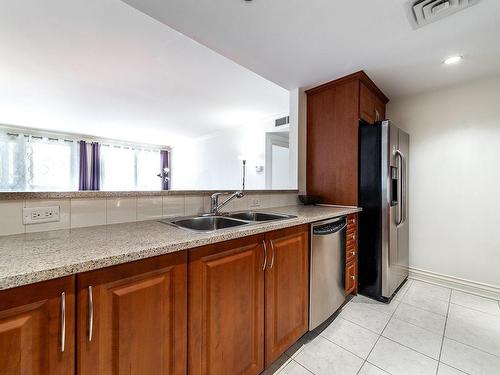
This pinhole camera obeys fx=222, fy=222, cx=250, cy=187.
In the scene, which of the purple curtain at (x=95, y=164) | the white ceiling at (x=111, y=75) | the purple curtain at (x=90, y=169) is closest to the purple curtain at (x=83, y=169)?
the purple curtain at (x=90, y=169)

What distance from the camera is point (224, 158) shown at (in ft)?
16.8

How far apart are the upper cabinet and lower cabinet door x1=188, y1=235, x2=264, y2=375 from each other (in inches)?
58.2

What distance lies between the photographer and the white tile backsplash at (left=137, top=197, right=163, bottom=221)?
4.44 feet

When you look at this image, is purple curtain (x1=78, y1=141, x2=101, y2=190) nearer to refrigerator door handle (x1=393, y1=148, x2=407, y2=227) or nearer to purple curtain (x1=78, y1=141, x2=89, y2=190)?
purple curtain (x1=78, y1=141, x2=89, y2=190)

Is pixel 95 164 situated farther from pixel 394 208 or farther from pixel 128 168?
pixel 394 208

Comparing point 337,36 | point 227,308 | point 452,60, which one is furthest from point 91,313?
point 452,60

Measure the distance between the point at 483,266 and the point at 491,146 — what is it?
119 centimetres

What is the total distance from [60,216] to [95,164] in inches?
222

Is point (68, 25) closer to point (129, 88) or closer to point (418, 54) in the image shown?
point (129, 88)

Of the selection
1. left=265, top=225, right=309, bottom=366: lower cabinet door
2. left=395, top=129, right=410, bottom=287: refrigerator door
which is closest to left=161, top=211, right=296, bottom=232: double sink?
left=265, top=225, right=309, bottom=366: lower cabinet door

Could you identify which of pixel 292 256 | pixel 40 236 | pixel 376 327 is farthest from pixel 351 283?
pixel 40 236

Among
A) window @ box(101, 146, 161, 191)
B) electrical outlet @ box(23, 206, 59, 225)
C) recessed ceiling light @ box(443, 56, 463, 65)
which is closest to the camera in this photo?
electrical outlet @ box(23, 206, 59, 225)

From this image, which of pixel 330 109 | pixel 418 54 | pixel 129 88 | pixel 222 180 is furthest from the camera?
pixel 222 180

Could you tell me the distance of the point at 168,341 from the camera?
2.72 feet
